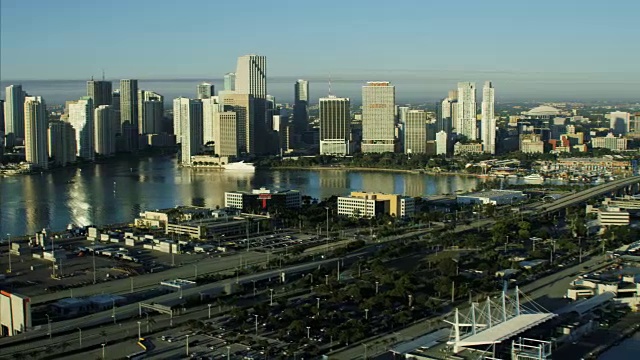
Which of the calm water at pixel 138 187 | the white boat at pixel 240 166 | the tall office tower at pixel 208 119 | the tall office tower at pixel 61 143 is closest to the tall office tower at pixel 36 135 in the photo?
the tall office tower at pixel 61 143

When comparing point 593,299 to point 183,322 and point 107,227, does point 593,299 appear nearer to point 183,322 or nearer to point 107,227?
point 183,322

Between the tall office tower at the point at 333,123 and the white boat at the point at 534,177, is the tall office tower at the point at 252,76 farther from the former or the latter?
the white boat at the point at 534,177

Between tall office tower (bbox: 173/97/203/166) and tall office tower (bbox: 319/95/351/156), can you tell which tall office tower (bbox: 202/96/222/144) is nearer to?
tall office tower (bbox: 173/97/203/166)

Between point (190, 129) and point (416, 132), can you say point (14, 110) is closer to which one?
point (190, 129)

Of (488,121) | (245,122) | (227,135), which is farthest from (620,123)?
(227,135)

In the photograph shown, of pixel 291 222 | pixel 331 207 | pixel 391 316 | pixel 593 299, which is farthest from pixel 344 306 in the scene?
pixel 331 207
